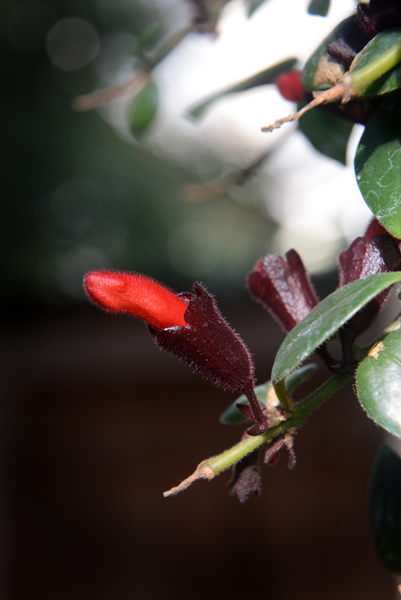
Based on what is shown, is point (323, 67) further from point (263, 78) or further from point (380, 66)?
point (263, 78)

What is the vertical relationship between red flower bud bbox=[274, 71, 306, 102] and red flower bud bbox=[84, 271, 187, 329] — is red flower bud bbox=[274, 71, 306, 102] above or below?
above

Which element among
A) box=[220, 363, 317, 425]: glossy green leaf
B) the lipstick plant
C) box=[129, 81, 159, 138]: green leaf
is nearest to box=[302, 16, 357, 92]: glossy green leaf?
the lipstick plant

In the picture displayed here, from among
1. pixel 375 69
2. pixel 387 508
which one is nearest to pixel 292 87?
pixel 375 69

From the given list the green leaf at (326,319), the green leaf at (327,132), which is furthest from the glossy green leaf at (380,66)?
the green leaf at (327,132)

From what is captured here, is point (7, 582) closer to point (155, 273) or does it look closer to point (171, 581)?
point (171, 581)

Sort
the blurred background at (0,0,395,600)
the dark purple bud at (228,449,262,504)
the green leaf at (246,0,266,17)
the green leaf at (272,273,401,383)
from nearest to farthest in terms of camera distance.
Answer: the green leaf at (272,273,401,383), the dark purple bud at (228,449,262,504), the green leaf at (246,0,266,17), the blurred background at (0,0,395,600)

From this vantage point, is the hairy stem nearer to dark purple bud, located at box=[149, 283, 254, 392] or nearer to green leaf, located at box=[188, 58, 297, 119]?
dark purple bud, located at box=[149, 283, 254, 392]
